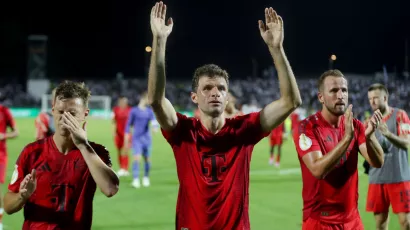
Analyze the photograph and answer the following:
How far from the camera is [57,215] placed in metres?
3.70

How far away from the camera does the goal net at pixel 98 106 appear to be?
4512 centimetres

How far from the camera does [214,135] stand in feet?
13.0

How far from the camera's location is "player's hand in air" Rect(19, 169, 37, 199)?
11.4ft

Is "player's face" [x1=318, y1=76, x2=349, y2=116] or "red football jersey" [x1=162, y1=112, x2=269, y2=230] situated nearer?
"red football jersey" [x1=162, y1=112, x2=269, y2=230]

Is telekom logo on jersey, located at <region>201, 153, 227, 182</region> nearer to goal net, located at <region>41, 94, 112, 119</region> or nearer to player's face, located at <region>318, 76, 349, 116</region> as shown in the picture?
player's face, located at <region>318, 76, 349, 116</region>

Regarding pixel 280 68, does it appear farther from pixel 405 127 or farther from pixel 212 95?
pixel 405 127

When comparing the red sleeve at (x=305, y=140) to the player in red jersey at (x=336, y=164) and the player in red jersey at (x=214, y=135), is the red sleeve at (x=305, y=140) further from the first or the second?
the player in red jersey at (x=214, y=135)

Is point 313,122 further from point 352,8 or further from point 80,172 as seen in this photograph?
point 352,8

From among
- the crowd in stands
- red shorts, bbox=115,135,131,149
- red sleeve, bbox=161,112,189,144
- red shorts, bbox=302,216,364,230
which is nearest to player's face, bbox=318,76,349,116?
red shorts, bbox=302,216,364,230

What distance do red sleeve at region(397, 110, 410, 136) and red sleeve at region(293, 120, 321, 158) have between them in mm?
2654

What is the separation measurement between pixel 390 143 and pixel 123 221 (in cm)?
458

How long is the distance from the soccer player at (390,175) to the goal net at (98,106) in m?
40.0

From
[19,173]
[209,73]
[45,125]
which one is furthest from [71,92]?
[45,125]

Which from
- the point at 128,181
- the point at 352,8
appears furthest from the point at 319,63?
the point at 128,181
